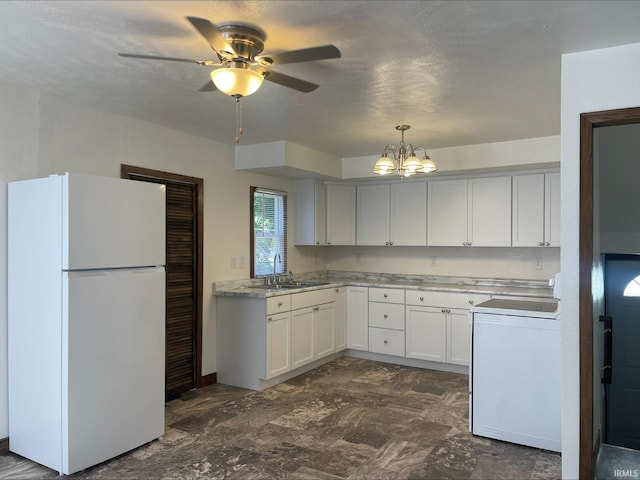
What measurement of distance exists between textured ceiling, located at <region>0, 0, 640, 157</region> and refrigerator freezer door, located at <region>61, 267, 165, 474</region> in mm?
1226

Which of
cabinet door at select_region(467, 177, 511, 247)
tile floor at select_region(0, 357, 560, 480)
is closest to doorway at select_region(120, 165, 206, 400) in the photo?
tile floor at select_region(0, 357, 560, 480)

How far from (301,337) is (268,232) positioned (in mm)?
1302

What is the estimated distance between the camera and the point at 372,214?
5.84 meters

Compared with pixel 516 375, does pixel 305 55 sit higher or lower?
higher

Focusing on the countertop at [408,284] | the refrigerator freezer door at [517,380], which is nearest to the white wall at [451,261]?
the countertop at [408,284]

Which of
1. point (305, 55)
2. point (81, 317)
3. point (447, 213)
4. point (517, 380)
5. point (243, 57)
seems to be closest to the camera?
point (305, 55)

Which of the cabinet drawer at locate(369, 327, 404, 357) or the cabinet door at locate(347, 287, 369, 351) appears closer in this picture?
the cabinet drawer at locate(369, 327, 404, 357)

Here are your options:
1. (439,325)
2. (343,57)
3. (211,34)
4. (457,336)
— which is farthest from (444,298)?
(211,34)

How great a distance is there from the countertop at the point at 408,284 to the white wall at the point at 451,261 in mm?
69

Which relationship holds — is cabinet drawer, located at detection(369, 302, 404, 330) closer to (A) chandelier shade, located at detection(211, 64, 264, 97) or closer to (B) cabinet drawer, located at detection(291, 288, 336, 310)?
(B) cabinet drawer, located at detection(291, 288, 336, 310)

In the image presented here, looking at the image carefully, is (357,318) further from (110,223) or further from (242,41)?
(242,41)

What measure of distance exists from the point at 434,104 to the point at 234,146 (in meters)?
2.24

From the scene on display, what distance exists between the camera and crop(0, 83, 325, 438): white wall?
304 cm

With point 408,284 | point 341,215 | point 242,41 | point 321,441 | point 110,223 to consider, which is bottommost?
point 321,441
